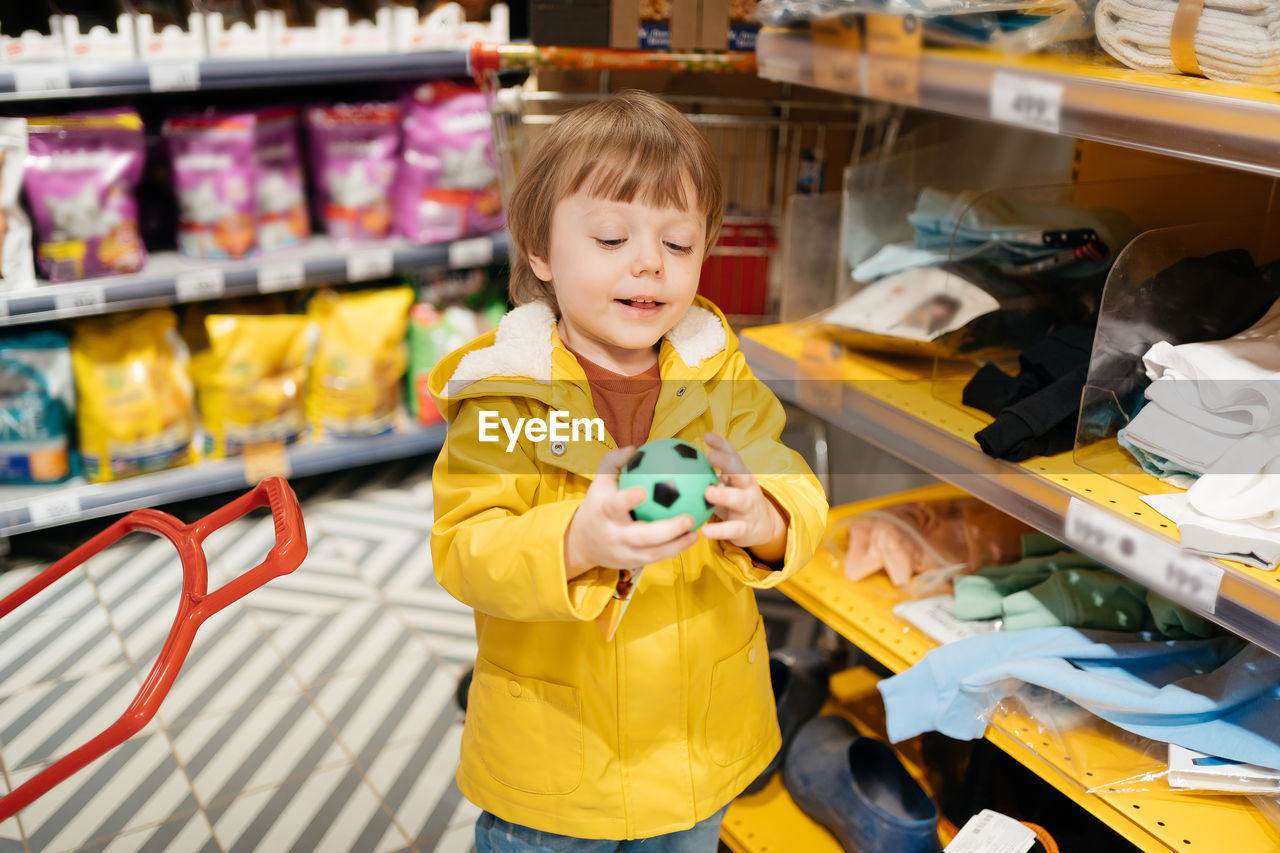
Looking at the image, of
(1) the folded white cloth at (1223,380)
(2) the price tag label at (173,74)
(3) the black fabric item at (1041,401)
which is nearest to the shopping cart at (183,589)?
(3) the black fabric item at (1041,401)

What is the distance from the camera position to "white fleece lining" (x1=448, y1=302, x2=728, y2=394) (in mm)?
1127

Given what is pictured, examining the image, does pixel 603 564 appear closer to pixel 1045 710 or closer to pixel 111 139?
pixel 1045 710

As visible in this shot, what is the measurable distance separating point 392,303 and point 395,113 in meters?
0.49

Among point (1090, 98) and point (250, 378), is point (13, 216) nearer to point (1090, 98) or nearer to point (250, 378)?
point (250, 378)

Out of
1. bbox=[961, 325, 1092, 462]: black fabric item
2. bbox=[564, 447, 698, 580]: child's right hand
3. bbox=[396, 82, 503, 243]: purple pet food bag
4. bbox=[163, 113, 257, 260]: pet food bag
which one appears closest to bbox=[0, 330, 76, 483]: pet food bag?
bbox=[163, 113, 257, 260]: pet food bag

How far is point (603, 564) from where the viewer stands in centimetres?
96

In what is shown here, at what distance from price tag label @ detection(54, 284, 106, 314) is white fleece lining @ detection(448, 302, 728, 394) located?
1.67 metres

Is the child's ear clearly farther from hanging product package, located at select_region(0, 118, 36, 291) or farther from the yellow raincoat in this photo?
hanging product package, located at select_region(0, 118, 36, 291)

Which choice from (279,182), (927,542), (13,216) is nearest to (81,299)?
(13,216)

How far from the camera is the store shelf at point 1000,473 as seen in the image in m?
1.11

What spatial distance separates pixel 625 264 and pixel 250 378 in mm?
1893

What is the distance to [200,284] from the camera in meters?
2.57

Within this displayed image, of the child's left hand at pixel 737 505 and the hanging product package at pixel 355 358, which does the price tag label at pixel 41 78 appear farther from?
the child's left hand at pixel 737 505

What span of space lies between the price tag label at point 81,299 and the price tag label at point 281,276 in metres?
0.36
